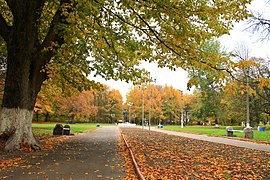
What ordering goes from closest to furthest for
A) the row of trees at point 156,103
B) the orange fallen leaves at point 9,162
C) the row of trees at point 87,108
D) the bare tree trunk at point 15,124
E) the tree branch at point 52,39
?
the orange fallen leaves at point 9,162 → the bare tree trunk at point 15,124 → the tree branch at point 52,39 → the row of trees at point 87,108 → the row of trees at point 156,103

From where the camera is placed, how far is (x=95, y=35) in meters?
11.8

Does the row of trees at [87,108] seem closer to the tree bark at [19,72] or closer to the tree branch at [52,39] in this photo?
the tree branch at [52,39]

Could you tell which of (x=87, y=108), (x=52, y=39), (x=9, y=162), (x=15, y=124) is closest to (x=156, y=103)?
(x=87, y=108)

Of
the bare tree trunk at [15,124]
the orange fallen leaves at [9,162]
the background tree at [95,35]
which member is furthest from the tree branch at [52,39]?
the orange fallen leaves at [9,162]

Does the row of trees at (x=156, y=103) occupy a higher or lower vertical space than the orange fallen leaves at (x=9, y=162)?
higher

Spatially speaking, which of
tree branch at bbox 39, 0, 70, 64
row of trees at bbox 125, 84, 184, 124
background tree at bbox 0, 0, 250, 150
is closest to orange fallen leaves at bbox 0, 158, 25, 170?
background tree at bbox 0, 0, 250, 150

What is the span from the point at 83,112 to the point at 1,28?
60.7 m

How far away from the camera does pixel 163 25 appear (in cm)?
1143

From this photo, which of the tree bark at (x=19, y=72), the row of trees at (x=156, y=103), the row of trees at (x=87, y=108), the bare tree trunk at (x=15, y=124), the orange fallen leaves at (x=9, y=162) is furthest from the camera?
the row of trees at (x=156, y=103)

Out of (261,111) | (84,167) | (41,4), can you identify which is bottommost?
(84,167)

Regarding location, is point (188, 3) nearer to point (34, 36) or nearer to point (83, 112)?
point (34, 36)

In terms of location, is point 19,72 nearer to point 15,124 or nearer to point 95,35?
point 15,124

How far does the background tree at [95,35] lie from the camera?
10.0 metres

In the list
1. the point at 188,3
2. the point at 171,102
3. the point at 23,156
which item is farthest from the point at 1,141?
the point at 171,102
